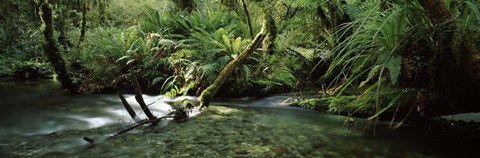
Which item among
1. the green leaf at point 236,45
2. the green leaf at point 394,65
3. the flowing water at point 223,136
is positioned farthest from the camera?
the green leaf at point 236,45

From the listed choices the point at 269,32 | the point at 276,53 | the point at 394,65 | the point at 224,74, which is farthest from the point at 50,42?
the point at 394,65

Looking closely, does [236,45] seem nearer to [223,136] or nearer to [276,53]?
[276,53]

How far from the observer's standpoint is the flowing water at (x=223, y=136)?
10.5 feet

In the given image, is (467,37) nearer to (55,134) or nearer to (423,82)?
(423,82)

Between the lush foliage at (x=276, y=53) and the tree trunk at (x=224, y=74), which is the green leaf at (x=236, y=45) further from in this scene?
the tree trunk at (x=224, y=74)

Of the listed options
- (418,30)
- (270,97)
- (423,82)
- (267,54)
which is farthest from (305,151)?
(267,54)

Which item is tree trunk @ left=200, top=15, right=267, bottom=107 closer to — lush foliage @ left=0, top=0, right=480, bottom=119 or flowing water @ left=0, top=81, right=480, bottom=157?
flowing water @ left=0, top=81, right=480, bottom=157

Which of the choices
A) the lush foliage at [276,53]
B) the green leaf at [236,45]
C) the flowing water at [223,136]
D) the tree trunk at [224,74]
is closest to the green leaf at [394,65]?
the lush foliage at [276,53]

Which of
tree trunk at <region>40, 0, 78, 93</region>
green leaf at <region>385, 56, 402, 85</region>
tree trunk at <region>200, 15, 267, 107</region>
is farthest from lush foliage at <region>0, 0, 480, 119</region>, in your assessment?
tree trunk at <region>200, 15, 267, 107</region>

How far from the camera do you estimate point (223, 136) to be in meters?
3.76

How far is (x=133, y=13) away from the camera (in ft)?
50.0

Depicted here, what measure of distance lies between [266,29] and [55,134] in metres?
3.75

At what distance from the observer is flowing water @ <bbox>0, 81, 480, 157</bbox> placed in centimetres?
319

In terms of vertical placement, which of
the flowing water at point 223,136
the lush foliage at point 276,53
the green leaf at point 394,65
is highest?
the lush foliage at point 276,53
